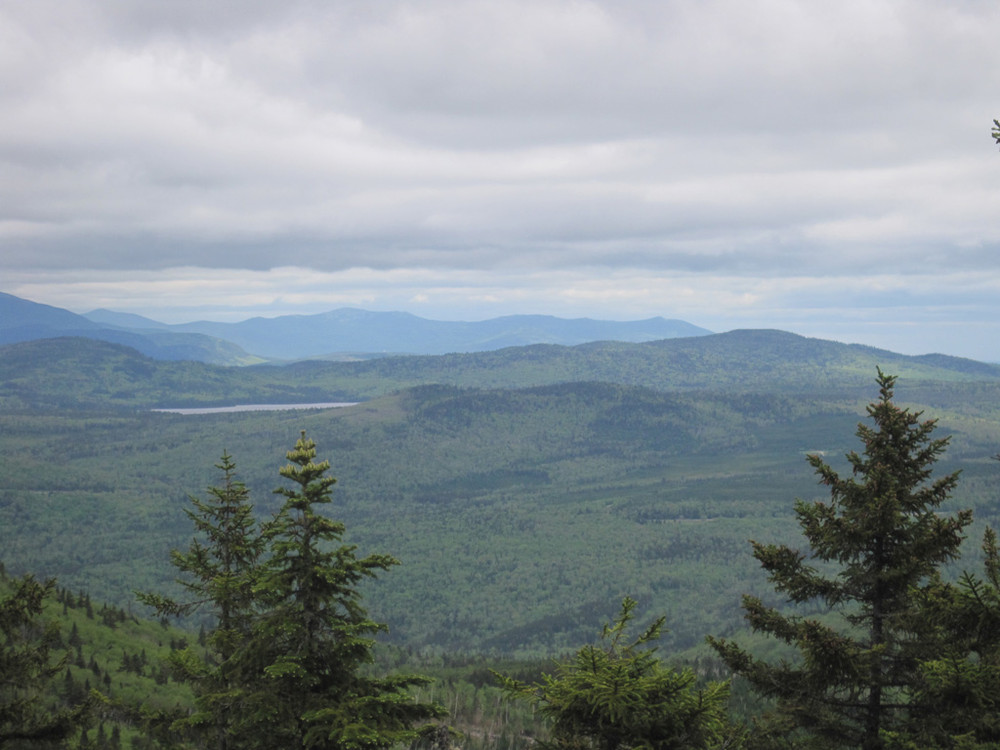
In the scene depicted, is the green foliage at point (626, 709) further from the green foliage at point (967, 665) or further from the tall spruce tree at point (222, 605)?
the tall spruce tree at point (222, 605)

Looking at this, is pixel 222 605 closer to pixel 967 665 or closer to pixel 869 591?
pixel 869 591

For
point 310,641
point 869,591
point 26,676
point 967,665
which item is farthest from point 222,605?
point 967,665

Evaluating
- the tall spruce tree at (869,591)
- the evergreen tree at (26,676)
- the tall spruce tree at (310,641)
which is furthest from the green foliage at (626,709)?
the evergreen tree at (26,676)

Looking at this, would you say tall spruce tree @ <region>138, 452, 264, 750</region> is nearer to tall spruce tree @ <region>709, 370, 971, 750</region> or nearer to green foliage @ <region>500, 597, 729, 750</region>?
green foliage @ <region>500, 597, 729, 750</region>

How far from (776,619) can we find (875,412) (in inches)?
277

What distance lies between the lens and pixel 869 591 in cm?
2133

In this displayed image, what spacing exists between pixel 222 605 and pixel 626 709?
1734 centimetres

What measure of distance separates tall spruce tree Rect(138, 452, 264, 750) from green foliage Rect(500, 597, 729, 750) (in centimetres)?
909

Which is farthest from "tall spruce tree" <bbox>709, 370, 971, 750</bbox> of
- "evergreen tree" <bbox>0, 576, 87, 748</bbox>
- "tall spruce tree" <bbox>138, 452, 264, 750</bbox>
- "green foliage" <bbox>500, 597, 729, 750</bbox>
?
"evergreen tree" <bbox>0, 576, 87, 748</bbox>

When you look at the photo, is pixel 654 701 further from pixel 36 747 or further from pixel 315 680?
pixel 36 747

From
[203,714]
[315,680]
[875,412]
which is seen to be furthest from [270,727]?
[875,412]

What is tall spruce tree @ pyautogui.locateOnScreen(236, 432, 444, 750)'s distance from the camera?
20.4 m

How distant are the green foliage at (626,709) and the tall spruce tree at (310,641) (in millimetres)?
4954

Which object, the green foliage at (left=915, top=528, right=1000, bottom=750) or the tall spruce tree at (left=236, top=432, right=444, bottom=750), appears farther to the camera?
the tall spruce tree at (left=236, top=432, right=444, bottom=750)
